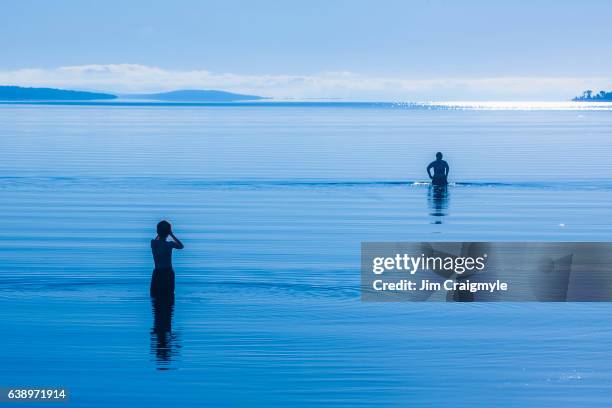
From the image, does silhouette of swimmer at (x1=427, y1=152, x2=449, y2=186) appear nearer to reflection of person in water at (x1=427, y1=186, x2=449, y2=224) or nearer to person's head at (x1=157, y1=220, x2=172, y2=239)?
reflection of person in water at (x1=427, y1=186, x2=449, y2=224)

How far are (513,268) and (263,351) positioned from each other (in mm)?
10822

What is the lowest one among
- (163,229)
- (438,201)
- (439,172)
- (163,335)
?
(163,335)

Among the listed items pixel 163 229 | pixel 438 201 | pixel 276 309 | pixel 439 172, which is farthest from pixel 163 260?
pixel 439 172

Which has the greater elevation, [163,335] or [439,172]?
[439,172]

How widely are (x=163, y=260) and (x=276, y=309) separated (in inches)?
124

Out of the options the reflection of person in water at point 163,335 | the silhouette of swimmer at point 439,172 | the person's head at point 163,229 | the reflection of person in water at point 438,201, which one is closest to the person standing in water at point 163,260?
the person's head at point 163,229

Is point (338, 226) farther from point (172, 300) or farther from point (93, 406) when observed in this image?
point (93, 406)

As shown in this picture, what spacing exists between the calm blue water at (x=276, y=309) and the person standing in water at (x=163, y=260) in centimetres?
57

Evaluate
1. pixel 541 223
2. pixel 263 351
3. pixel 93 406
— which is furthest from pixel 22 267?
pixel 541 223

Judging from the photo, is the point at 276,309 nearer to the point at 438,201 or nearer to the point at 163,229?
the point at 163,229

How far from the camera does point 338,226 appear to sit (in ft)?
131

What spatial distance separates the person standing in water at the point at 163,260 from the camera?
22.2 metres

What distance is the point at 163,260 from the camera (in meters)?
22.7

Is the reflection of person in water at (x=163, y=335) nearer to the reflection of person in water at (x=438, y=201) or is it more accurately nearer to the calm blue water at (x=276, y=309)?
the calm blue water at (x=276, y=309)
